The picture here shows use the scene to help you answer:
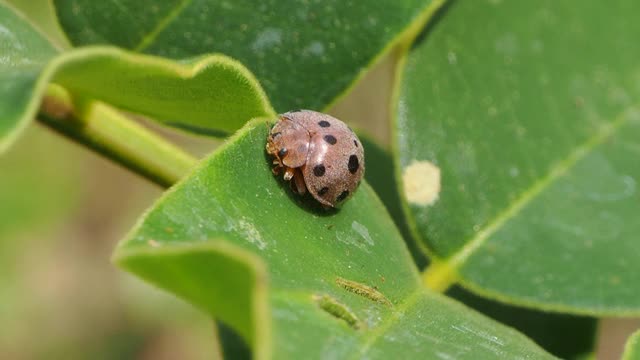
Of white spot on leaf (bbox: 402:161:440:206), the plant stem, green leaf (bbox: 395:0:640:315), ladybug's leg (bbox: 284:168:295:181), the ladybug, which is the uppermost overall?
green leaf (bbox: 395:0:640:315)

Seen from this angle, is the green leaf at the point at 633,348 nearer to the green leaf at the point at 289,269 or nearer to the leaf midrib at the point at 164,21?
the green leaf at the point at 289,269

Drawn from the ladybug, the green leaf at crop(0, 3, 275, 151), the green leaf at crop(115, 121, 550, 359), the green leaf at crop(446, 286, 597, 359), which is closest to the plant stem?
the green leaf at crop(0, 3, 275, 151)

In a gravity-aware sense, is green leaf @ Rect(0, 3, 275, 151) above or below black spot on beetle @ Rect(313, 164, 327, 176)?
below

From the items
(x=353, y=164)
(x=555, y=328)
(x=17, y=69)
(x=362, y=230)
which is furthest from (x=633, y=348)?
(x=17, y=69)

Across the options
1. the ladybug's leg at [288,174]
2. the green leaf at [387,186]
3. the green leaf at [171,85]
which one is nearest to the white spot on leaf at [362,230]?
the ladybug's leg at [288,174]

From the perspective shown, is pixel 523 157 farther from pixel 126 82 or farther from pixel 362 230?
pixel 126 82

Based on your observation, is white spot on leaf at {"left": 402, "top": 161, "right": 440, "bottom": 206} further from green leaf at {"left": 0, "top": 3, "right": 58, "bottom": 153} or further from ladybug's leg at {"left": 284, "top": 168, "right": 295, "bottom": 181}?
green leaf at {"left": 0, "top": 3, "right": 58, "bottom": 153}

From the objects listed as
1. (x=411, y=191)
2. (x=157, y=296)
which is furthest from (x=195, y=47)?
(x=157, y=296)

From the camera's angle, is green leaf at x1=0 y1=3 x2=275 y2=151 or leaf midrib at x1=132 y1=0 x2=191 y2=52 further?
leaf midrib at x1=132 y1=0 x2=191 y2=52
